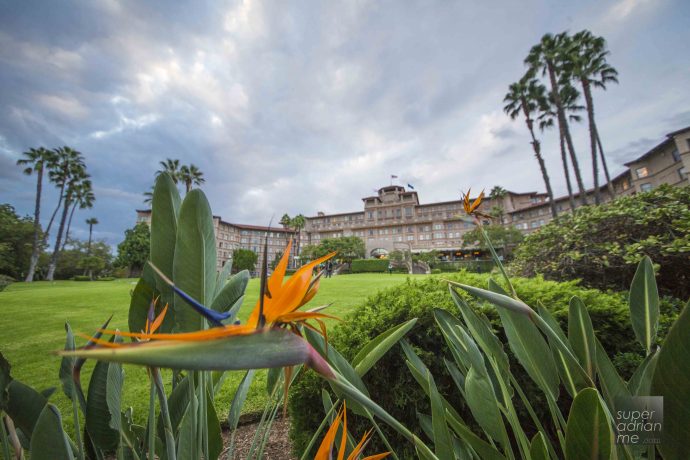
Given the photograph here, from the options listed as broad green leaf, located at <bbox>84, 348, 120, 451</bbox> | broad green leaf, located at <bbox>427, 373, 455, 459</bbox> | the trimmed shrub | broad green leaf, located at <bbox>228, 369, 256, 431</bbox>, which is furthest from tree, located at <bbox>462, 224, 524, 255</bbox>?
broad green leaf, located at <bbox>84, 348, 120, 451</bbox>

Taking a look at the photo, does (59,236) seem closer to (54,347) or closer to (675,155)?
(54,347)

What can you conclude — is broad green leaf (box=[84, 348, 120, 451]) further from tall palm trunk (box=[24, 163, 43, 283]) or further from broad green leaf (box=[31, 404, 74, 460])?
tall palm trunk (box=[24, 163, 43, 283])

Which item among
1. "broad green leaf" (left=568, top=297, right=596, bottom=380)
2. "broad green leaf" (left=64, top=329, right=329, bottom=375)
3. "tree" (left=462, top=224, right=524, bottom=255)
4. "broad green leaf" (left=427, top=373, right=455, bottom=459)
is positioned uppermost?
"tree" (left=462, top=224, right=524, bottom=255)

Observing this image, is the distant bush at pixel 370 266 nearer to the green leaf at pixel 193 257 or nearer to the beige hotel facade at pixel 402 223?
the beige hotel facade at pixel 402 223

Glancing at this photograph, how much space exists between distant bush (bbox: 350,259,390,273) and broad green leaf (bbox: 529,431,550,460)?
1520 inches

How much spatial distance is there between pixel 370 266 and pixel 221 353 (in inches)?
1565

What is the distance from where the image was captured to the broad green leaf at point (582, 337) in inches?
39.4

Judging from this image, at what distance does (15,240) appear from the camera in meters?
28.0

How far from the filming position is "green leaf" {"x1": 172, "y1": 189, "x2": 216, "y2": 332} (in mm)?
875

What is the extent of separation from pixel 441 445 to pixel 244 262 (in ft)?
141

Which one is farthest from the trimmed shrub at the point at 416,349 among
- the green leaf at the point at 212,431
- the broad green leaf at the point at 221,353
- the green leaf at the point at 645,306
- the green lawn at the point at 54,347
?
the broad green leaf at the point at 221,353

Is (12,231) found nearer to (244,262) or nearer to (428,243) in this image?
(244,262)

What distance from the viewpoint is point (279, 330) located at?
0.40 metres

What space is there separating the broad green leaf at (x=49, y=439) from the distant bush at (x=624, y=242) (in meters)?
5.01
